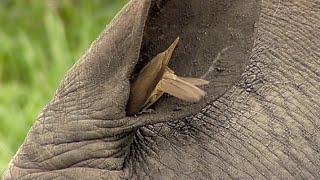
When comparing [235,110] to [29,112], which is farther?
[29,112]

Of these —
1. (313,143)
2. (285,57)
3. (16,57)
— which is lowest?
(16,57)

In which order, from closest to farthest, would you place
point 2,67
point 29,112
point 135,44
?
point 135,44
point 29,112
point 2,67

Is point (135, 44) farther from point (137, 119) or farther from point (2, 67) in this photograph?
point (2, 67)

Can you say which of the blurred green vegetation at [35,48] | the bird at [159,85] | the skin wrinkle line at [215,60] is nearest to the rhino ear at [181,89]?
the bird at [159,85]

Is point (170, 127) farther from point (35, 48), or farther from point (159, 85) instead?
point (35, 48)

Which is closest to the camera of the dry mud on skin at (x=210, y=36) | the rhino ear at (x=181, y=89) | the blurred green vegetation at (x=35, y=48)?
the rhino ear at (x=181, y=89)

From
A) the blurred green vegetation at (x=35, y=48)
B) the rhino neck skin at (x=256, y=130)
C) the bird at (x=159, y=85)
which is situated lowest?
the blurred green vegetation at (x=35, y=48)

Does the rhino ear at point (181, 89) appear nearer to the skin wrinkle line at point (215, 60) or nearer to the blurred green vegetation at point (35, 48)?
the skin wrinkle line at point (215, 60)

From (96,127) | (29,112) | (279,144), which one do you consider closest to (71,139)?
(96,127)
